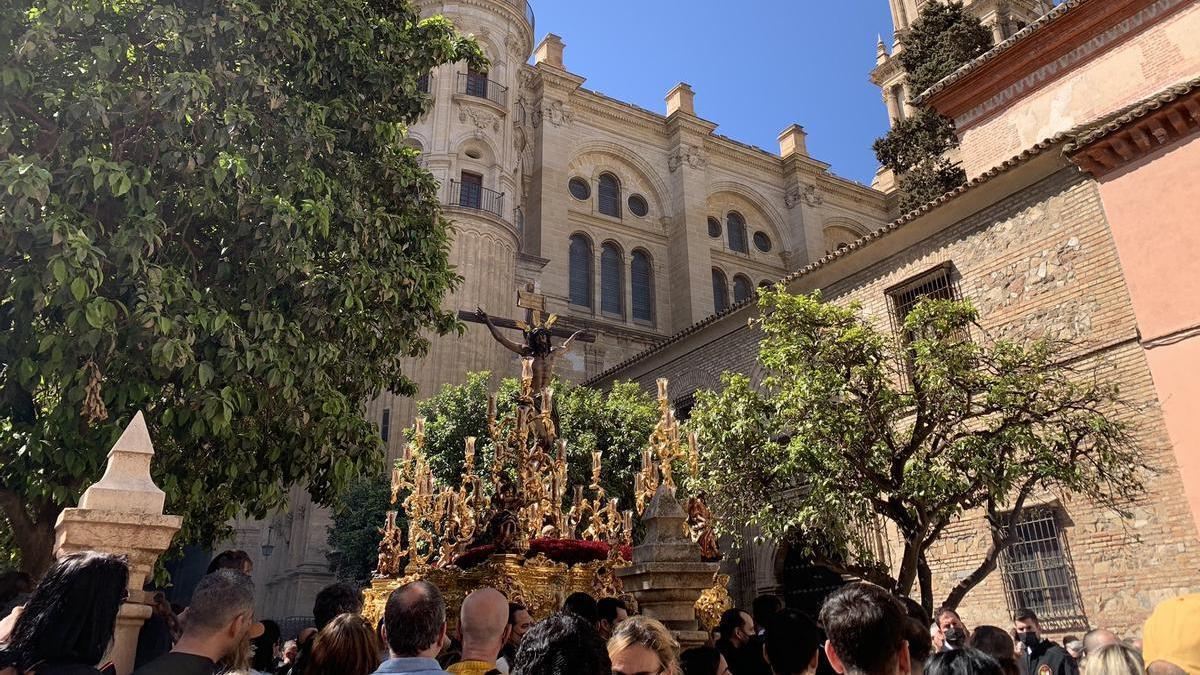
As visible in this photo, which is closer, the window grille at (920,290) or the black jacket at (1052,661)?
the black jacket at (1052,661)

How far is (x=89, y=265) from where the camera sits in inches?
209

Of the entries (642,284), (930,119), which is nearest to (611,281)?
(642,284)

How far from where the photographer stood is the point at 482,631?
325cm

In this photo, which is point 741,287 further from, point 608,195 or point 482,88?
point 482,88

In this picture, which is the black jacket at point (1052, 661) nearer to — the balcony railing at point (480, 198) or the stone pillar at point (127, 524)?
the stone pillar at point (127, 524)

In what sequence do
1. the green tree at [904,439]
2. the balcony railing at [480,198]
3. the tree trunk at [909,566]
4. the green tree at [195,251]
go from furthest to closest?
the balcony railing at [480,198], the tree trunk at [909,566], the green tree at [904,439], the green tree at [195,251]

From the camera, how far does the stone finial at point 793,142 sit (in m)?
35.2

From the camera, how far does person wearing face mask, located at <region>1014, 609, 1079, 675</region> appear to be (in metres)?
6.71

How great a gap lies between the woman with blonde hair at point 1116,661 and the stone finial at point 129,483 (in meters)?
4.64

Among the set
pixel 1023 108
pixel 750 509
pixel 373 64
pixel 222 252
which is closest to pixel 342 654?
pixel 222 252

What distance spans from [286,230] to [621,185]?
25002 mm

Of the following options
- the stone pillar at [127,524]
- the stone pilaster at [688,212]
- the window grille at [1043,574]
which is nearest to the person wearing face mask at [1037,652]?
the window grille at [1043,574]

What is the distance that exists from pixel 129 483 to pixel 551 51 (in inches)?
1102

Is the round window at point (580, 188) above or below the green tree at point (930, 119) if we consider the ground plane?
above
